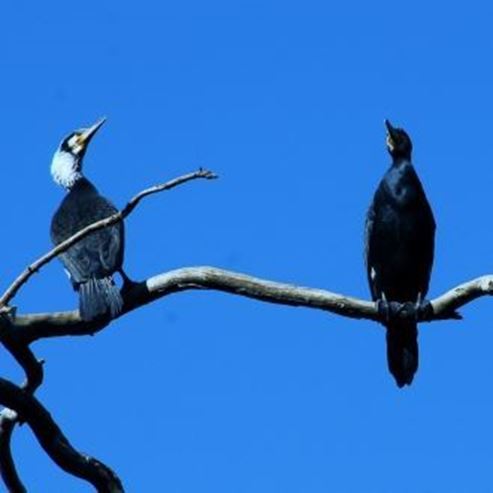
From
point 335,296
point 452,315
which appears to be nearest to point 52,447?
point 335,296

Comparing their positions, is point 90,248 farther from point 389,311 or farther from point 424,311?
point 424,311

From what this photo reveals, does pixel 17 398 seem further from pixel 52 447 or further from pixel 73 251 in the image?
pixel 73 251

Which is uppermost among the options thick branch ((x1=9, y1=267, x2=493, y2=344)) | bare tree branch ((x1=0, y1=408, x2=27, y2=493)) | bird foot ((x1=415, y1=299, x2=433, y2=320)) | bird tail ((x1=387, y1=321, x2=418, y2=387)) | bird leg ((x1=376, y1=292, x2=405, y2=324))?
bird tail ((x1=387, y1=321, x2=418, y2=387))

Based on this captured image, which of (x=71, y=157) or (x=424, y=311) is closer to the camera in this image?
(x=424, y=311)

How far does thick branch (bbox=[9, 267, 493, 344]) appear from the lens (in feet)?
14.7

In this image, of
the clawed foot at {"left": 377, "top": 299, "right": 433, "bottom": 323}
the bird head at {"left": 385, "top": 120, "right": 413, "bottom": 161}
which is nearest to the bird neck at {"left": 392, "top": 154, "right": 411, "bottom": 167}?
the bird head at {"left": 385, "top": 120, "right": 413, "bottom": 161}

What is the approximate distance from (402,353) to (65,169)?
77.6 inches

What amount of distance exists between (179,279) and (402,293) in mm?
1953

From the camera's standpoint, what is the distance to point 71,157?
276 inches

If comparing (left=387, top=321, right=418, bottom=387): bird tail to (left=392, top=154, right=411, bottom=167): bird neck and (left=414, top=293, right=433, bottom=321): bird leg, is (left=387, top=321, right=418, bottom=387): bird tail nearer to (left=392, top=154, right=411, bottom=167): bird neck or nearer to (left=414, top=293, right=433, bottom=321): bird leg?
(left=414, top=293, right=433, bottom=321): bird leg

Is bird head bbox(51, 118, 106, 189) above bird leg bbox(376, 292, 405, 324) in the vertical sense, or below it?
above

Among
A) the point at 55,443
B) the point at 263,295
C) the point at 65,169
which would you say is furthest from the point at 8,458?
the point at 65,169

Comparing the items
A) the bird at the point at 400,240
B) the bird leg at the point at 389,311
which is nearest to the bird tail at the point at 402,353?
the bird leg at the point at 389,311

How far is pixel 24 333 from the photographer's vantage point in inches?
183
